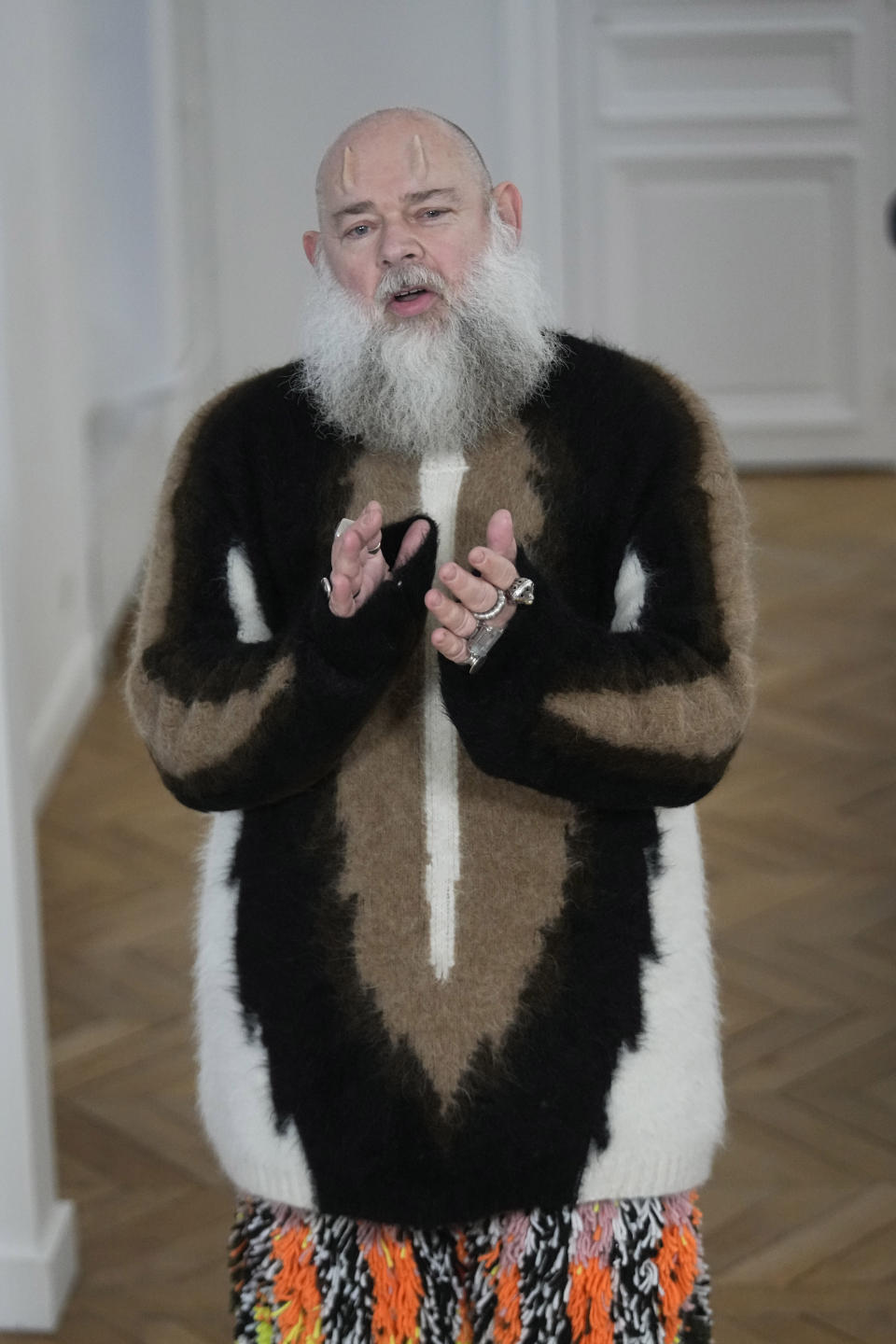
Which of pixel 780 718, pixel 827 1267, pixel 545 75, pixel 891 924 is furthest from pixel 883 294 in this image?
pixel 827 1267

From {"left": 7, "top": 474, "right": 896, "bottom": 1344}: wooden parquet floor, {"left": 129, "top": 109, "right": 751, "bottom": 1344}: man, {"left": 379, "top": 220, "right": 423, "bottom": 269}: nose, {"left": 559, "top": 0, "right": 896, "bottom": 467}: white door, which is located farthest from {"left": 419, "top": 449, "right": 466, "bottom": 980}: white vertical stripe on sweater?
{"left": 559, "top": 0, "right": 896, "bottom": 467}: white door

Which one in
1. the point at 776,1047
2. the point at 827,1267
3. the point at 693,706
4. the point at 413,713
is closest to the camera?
the point at 693,706

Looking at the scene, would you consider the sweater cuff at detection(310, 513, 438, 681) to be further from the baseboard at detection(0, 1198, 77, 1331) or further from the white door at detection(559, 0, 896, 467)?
the white door at detection(559, 0, 896, 467)

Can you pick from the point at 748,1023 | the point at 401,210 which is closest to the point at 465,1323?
the point at 401,210

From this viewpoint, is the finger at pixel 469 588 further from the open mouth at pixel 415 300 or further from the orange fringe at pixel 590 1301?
the orange fringe at pixel 590 1301

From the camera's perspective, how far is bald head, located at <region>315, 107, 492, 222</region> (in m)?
1.50

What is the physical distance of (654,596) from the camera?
148cm

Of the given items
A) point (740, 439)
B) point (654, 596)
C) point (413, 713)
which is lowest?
point (740, 439)

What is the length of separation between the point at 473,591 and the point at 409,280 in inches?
12.0

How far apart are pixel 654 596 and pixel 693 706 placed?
100 mm

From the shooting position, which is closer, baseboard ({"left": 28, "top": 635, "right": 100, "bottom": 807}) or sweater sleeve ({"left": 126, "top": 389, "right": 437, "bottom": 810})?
sweater sleeve ({"left": 126, "top": 389, "right": 437, "bottom": 810})

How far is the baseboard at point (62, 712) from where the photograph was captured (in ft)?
13.8

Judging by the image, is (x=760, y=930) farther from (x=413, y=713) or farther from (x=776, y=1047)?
(x=413, y=713)

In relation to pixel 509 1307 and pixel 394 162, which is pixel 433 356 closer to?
pixel 394 162
